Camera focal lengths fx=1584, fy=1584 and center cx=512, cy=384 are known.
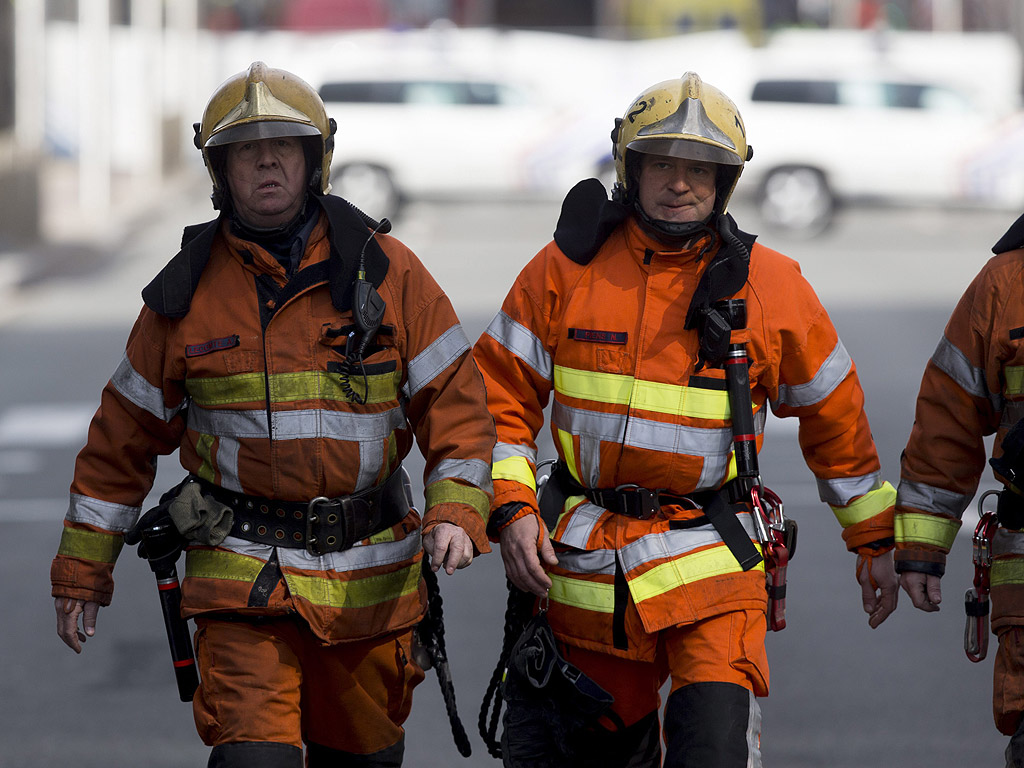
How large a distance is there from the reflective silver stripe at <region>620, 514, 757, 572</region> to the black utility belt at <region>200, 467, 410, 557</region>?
0.64 meters

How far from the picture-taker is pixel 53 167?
26.5 meters

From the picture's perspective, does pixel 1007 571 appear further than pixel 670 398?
No

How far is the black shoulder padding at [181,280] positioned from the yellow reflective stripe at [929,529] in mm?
1880

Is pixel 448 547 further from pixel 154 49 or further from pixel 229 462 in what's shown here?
pixel 154 49

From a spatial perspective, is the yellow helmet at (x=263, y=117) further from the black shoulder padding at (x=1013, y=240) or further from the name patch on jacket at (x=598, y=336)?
the black shoulder padding at (x=1013, y=240)

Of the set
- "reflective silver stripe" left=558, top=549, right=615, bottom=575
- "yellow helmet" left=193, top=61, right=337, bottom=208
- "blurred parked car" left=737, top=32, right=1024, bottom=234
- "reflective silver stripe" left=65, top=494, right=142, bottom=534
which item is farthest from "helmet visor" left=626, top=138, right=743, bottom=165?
"blurred parked car" left=737, top=32, right=1024, bottom=234

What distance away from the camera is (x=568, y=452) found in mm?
4105

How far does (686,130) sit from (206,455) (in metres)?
1.45

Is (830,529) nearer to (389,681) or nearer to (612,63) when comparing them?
(389,681)

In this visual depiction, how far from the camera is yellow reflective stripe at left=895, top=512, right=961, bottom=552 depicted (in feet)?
13.1

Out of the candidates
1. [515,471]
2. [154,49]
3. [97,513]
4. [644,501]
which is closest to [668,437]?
[644,501]

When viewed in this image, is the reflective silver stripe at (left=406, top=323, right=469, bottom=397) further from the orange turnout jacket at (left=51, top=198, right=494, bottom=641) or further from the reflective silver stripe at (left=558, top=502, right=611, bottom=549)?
the reflective silver stripe at (left=558, top=502, right=611, bottom=549)

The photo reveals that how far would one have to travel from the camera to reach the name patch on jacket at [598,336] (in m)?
3.98

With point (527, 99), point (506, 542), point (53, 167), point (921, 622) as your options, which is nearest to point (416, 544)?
point (506, 542)
